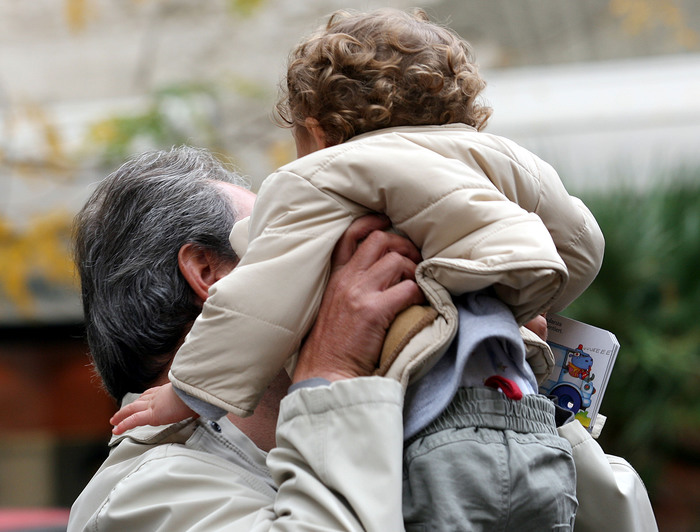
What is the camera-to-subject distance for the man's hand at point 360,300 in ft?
5.55

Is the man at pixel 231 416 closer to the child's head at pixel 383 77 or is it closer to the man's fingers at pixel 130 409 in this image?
the man's fingers at pixel 130 409

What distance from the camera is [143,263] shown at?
7.22 feet

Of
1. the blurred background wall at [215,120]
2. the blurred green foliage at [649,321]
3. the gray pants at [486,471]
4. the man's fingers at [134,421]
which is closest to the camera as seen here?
the gray pants at [486,471]

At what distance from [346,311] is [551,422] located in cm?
42

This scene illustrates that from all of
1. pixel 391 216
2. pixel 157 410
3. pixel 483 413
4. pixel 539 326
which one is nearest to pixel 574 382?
pixel 539 326

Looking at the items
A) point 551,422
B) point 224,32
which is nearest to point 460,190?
point 551,422

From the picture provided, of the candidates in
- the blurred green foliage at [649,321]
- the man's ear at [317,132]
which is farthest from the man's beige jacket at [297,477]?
the blurred green foliage at [649,321]

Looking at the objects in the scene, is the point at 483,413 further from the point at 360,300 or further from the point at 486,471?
the point at 360,300

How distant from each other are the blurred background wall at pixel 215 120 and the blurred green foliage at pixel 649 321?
0.08ft

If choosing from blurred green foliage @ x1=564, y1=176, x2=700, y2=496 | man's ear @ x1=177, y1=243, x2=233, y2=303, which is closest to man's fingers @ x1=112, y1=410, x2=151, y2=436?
man's ear @ x1=177, y1=243, x2=233, y2=303

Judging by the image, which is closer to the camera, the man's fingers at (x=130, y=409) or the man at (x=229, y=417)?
the man at (x=229, y=417)

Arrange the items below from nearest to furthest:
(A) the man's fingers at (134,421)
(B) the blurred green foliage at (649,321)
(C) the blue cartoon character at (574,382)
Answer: (A) the man's fingers at (134,421) → (C) the blue cartoon character at (574,382) → (B) the blurred green foliage at (649,321)

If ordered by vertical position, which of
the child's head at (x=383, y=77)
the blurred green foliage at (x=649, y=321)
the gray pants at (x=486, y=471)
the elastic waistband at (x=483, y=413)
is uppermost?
the child's head at (x=383, y=77)

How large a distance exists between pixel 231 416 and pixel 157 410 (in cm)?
32
